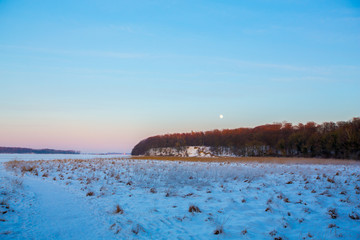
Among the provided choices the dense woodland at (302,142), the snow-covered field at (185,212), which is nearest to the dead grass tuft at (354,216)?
the snow-covered field at (185,212)

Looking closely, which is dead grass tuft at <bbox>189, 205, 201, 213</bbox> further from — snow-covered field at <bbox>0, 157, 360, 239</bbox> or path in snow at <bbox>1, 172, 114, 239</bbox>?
path in snow at <bbox>1, 172, 114, 239</bbox>

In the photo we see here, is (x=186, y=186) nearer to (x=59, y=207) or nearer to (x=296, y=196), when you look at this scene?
(x=296, y=196)

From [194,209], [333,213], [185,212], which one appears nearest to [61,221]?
[185,212]

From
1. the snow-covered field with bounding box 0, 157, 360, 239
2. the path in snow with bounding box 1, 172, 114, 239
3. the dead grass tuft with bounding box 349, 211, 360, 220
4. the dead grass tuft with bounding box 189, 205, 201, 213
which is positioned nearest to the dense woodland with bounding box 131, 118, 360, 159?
the snow-covered field with bounding box 0, 157, 360, 239

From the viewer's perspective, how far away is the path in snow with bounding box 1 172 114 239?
4852 millimetres

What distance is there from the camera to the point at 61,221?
18.5ft

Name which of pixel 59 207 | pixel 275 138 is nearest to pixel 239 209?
pixel 59 207

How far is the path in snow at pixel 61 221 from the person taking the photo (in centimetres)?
485

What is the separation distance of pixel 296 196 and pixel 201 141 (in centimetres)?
10933

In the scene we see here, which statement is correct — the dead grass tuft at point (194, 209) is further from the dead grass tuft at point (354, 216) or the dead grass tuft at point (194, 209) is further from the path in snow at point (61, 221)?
the dead grass tuft at point (354, 216)

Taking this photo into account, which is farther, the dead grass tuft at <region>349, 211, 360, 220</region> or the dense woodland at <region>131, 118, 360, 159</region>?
the dense woodland at <region>131, 118, 360, 159</region>

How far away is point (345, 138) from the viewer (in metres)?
50.2

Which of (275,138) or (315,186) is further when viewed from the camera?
(275,138)

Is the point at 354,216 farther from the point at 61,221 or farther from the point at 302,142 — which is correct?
the point at 302,142
